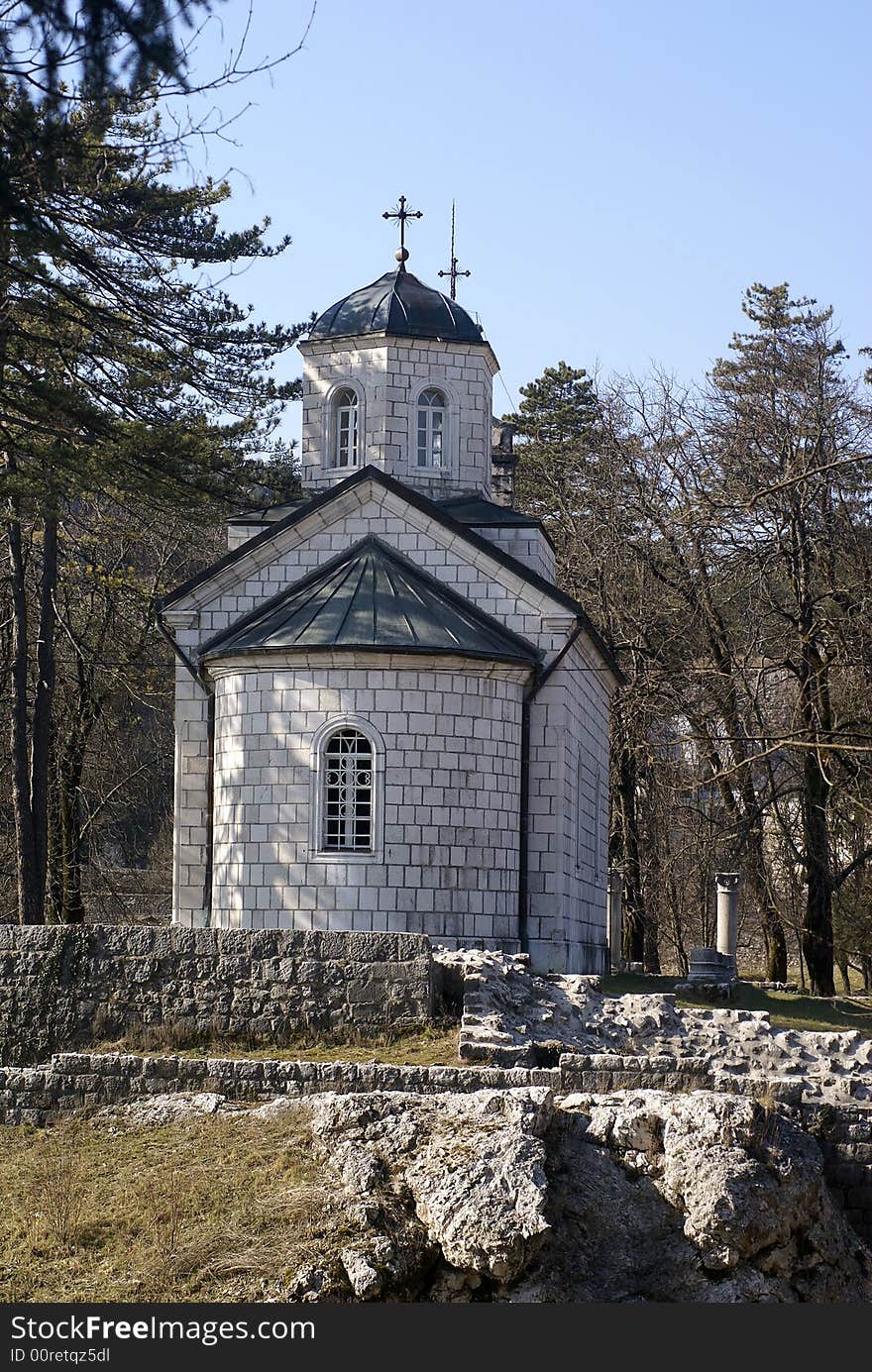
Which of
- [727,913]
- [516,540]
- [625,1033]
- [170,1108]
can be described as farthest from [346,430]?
[170,1108]

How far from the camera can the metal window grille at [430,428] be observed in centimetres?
2367

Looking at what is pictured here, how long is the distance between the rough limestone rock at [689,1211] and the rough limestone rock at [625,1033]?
1778 mm

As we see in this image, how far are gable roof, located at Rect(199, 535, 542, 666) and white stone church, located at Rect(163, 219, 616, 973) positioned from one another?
0.03 metres

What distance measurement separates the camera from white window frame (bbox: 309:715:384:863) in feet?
61.3

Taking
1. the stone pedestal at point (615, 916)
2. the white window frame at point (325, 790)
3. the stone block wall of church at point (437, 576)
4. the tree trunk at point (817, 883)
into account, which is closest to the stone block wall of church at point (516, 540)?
the stone block wall of church at point (437, 576)

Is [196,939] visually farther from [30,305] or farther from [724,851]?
[724,851]

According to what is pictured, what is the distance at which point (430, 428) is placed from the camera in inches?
934

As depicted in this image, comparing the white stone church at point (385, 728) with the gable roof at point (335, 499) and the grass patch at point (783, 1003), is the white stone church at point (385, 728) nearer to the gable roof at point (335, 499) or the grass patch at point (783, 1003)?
the gable roof at point (335, 499)

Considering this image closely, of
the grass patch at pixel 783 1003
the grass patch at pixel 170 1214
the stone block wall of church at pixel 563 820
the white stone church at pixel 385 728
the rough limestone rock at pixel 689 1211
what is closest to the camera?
the grass patch at pixel 170 1214

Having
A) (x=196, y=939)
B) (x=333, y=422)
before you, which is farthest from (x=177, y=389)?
(x=196, y=939)

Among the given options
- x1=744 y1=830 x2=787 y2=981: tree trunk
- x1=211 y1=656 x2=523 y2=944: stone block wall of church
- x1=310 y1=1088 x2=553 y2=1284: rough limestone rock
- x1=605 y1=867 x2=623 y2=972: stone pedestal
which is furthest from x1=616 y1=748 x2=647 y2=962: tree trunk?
x1=310 y1=1088 x2=553 y2=1284: rough limestone rock

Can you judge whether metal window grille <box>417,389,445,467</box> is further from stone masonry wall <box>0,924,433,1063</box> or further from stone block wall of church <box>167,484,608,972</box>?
stone masonry wall <box>0,924,433,1063</box>

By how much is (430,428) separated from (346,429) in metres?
1.22

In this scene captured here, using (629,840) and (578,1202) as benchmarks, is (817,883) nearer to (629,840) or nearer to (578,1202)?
(629,840)
